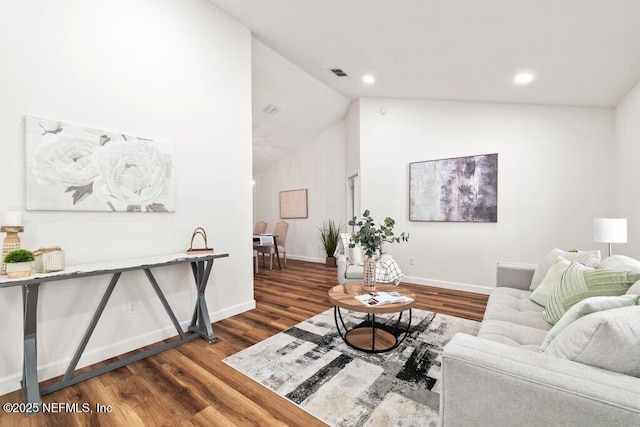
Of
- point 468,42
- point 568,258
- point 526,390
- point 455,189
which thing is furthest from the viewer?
point 455,189

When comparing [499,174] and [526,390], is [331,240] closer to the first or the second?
[499,174]

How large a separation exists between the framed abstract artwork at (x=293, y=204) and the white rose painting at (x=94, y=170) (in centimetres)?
419

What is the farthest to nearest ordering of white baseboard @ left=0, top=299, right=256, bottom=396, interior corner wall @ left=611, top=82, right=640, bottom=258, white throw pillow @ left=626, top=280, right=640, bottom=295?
interior corner wall @ left=611, top=82, right=640, bottom=258 → white baseboard @ left=0, top=299, right=256, bottom=396 → white throw pillow @ left=626, top=280, right=640, bottom=295

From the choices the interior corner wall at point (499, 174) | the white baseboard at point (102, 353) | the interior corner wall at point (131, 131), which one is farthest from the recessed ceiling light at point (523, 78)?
the white baseboard at point (102, 353)

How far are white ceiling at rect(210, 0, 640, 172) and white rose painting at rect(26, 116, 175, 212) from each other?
179cm

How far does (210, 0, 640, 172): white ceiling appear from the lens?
85.8 inches

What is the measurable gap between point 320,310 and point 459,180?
2644 millimetres

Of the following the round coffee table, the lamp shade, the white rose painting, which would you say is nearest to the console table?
the white rose painting

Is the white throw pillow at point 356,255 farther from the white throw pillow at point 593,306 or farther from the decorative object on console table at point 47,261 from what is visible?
the decorative object on console table at point 47,261

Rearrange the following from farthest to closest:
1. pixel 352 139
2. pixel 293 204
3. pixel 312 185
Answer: pixel 293 204
pixel 312 185
pixel 352 139

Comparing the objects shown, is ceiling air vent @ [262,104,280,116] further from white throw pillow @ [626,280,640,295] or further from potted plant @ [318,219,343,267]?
white throw pillow @ [626,280,640,295]

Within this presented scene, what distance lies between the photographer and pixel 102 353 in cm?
223

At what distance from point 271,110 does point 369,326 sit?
400 centimetres

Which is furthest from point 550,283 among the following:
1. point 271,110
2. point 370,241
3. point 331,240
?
point 271,110
